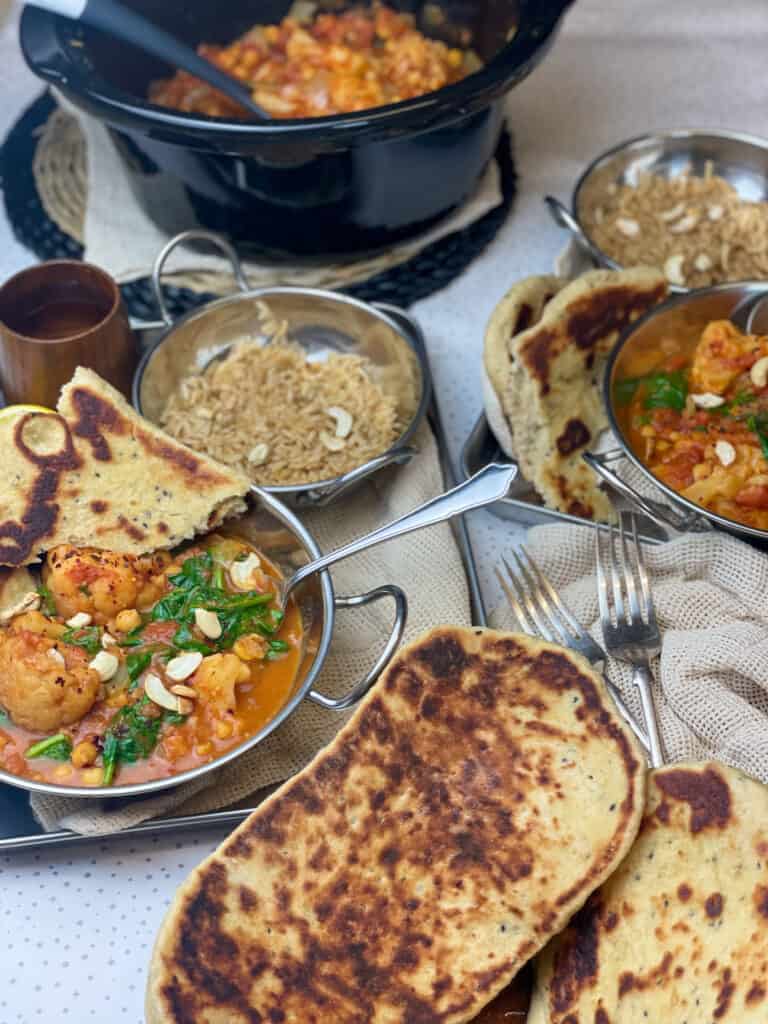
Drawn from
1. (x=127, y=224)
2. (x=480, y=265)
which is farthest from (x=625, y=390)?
(x=127, y=224)

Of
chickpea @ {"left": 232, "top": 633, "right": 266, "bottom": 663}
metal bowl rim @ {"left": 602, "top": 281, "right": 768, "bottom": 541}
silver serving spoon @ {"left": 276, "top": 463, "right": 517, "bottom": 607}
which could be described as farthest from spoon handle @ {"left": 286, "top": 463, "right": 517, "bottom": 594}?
metal bowl rim @ {"left": 602, "top": 281, "right": 768, "bottom": 541}

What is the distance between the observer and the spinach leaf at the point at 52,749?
191cm

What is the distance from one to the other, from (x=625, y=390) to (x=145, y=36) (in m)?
1.56

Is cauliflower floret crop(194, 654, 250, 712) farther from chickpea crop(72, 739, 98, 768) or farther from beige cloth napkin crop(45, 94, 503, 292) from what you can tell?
beige cloth napkin crop(45, 94, 503, 292)

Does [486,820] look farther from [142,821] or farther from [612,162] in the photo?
[612,162]

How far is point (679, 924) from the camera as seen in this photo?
1.59 meters

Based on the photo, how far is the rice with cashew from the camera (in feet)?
8.35

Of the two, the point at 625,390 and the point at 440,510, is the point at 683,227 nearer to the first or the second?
the point at 625,390

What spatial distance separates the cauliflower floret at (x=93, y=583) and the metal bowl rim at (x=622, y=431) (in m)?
1.03

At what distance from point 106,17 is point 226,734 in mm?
1927

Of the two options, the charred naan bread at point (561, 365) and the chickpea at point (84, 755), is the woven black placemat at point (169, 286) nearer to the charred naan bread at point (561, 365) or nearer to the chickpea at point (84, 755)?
the charred naan bread at point (561, 365)

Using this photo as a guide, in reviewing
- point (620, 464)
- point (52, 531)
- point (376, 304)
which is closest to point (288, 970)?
point (52, 531)

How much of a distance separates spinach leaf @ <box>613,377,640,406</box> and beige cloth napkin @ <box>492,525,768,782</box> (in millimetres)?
367

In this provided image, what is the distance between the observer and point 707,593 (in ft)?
7.21
